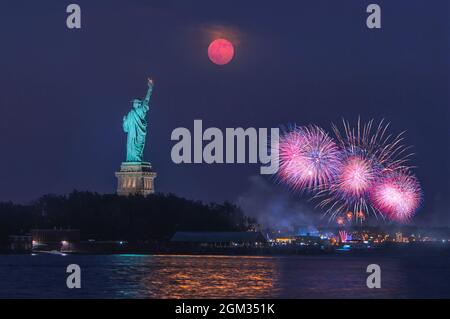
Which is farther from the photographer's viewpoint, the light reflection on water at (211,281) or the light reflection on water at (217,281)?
the light reflection on water at (217,281)

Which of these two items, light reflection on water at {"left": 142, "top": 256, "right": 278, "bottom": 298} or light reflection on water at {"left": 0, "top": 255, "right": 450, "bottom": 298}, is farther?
light reflection on water at {"left": 0, "top": 255, "right": 450, "bottom": 298}

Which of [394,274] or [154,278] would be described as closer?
[154,278]
